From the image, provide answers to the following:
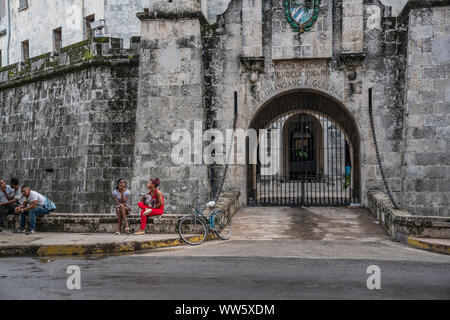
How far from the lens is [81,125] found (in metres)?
15.4

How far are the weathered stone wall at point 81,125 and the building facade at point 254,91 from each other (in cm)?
4

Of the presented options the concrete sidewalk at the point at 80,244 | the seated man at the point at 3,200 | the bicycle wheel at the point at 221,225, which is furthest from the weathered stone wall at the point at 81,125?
the concrete sidewalk at the point at 80,244

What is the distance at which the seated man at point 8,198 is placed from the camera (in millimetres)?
11547

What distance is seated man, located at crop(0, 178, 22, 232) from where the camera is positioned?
11.5 m

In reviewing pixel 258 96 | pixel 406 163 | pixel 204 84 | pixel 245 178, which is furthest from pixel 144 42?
pixel 406 163

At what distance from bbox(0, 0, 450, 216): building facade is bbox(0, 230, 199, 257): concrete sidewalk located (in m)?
3.88

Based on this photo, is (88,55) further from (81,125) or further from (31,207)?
(31,207)

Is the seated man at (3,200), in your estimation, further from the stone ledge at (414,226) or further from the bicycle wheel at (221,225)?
the stone ledge at (414,226)

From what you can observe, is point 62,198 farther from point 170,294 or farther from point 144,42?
point 170,294

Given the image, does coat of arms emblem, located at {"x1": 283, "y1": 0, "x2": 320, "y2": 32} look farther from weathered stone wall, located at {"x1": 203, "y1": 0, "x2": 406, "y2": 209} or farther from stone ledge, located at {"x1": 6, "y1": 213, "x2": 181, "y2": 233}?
stone ledge, located at {"x1": 6, "y1": 213, "x2": 181, "y2": 233}

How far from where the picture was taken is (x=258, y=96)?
1427cm

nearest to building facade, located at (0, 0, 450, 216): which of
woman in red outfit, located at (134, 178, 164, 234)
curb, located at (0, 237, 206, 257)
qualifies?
woman in red outfit, located at (134, 178, 164, 234)

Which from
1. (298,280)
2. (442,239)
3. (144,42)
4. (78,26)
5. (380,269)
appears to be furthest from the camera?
(78,26)

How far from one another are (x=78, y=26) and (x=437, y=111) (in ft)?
49.8
